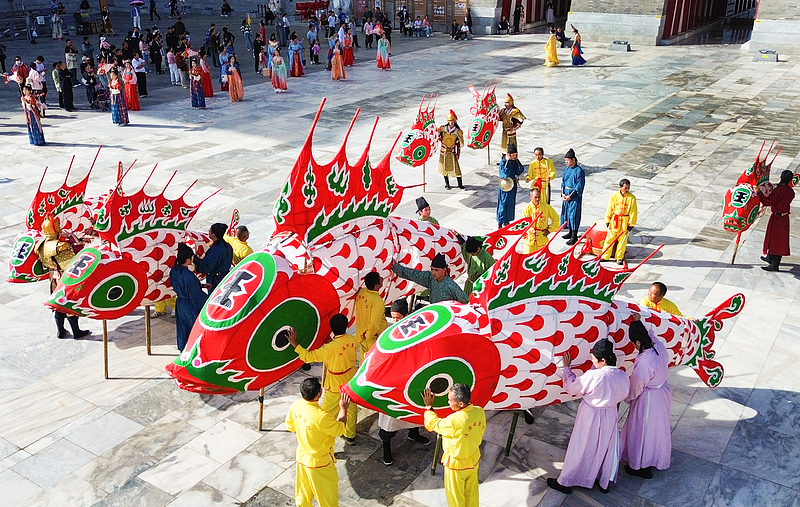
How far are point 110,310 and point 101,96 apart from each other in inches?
528

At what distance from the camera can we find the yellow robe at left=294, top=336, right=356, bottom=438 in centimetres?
576

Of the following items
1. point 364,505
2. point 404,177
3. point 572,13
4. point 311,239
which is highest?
point 572,13

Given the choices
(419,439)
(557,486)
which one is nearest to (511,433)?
(557,486)

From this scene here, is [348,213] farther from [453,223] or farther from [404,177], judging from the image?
[404,177]

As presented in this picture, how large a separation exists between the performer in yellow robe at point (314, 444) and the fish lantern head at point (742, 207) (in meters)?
6.36

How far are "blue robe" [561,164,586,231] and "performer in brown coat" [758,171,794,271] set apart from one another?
2.25 m

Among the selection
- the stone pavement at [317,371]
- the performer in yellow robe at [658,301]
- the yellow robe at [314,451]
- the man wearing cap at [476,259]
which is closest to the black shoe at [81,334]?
the stone pavement at [317,371]

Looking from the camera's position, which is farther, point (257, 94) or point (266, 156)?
point (257, 94)

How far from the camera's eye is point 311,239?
238 inches

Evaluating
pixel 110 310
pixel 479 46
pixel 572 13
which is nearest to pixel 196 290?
pixel 110 310

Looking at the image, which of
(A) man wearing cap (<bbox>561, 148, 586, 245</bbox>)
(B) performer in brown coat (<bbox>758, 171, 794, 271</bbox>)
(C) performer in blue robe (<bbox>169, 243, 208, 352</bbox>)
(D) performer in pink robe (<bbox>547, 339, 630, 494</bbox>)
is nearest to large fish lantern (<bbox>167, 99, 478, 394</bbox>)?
(C) performer in blue robe (<bbox>169, 243, 208, 352</bbox>)

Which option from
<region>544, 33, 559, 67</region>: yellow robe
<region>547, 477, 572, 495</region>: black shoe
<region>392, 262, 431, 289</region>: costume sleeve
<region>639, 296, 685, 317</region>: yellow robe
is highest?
<region>544, 33, 559, 67</region>: yellow robe

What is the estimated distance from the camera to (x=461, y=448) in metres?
4.93

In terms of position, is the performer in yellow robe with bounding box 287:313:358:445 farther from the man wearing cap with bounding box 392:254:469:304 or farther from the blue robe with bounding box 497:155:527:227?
the blue robe with bounding box 497:155:527:227
